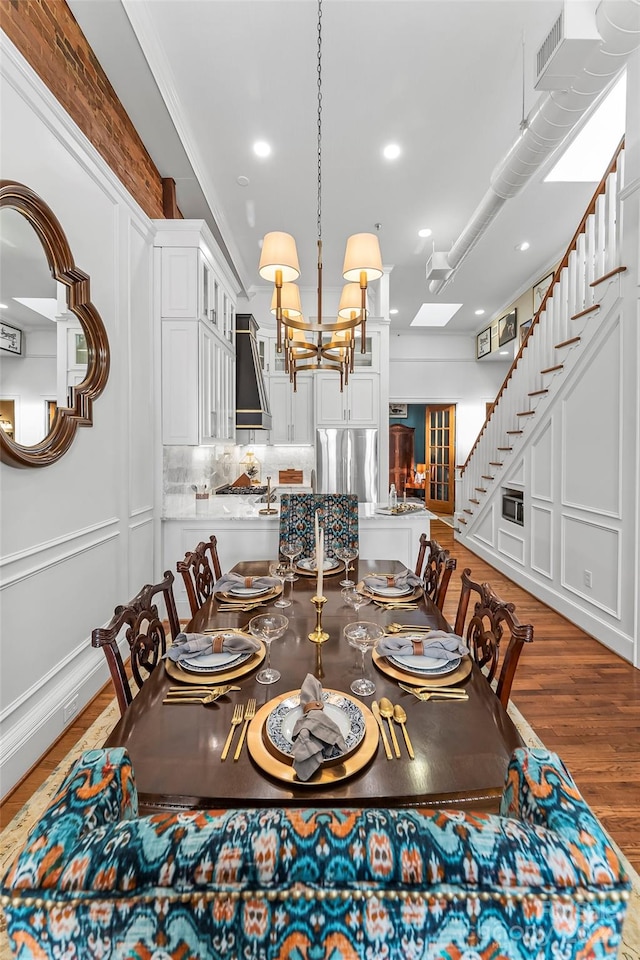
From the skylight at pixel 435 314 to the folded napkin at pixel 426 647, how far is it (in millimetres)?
6801

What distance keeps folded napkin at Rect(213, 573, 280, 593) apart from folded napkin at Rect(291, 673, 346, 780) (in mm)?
1054

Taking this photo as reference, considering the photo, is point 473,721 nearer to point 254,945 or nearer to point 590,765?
point 254,945

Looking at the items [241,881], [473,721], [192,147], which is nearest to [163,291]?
Answer: [192,147]

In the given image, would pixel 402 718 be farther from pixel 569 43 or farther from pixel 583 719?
pixel 569 43


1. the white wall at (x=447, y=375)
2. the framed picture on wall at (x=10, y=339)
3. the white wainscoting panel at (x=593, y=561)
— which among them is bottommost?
the white wainscoting panel at (x=593, y=561)

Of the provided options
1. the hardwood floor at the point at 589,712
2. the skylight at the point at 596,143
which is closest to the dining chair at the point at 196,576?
the hardwood floor at the point at 589,712

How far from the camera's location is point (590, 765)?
6.60 feet

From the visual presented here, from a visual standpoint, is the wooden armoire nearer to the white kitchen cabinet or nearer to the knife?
the white kitchen cabinet

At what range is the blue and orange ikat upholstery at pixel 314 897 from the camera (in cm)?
40

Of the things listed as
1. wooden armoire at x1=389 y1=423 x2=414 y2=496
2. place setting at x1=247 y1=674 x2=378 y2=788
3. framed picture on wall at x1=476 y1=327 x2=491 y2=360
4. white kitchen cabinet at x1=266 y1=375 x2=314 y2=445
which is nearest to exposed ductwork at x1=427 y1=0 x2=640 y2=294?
white kitchen cabinet at x1=266 y1=375 x2=314 y2=445

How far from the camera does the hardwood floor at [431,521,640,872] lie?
1808 millimetres

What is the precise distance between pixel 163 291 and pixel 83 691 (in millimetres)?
2861

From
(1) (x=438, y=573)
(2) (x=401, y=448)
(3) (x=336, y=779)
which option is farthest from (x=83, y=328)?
(2) (x=401, y=448)

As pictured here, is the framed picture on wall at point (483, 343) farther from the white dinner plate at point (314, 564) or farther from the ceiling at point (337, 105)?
the white dinner plate at point (314, 564)
